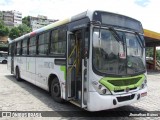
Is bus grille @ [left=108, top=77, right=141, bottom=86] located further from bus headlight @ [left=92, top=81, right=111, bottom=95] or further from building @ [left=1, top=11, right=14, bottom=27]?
building @ [left=1, top=11, right=14, bottom=27]

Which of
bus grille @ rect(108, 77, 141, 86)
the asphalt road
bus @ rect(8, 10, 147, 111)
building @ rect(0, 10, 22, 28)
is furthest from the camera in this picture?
building @ rect(0, 10, 22, 28)

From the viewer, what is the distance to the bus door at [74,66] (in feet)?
20.8

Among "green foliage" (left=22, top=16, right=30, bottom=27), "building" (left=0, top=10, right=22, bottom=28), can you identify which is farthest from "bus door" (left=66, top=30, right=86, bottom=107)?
"building" (left=0, top=10, right=22, bottom=28)

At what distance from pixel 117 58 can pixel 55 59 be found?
7.96 feet

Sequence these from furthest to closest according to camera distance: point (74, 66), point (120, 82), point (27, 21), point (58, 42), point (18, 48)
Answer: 1. point (27, 21)
2. point (18, 48)
3. point (58, 42)
4. point (74, 66)
5. point (120, 82)

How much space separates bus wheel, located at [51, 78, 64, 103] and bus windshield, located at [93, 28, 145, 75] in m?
2.35

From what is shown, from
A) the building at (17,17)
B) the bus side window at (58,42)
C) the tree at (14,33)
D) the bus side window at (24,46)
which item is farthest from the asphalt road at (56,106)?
the building at (17,17)

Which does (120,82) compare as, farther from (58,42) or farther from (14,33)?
(14,33)

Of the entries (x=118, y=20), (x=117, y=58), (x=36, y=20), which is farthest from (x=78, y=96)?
(x=36, y=20)

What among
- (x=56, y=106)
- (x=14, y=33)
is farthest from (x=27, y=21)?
(x=56, y=106)

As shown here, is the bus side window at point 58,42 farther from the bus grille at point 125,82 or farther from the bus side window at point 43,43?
the bus grille at point 125,82

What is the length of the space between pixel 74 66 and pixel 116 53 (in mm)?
1344

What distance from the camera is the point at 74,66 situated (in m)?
6.48

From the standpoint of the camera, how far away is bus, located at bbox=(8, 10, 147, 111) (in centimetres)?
553
